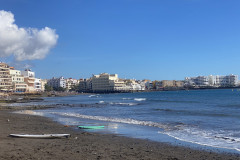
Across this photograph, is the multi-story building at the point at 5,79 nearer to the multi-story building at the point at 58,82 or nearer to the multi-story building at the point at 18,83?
the multi-story building at the point at 18,83

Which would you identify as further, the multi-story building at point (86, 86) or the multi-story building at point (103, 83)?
the multi-story building at point (86, 86)

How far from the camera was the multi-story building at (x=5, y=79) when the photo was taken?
105300 millimetres

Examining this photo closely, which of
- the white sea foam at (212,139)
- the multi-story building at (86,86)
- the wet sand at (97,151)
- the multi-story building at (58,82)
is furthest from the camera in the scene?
the multi-story building at (58,82)

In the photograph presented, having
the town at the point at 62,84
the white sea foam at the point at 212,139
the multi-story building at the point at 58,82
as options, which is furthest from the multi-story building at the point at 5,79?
the white sea foam at the point at 212,139

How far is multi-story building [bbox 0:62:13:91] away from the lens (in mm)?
105300

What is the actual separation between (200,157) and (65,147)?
5050 millimetres

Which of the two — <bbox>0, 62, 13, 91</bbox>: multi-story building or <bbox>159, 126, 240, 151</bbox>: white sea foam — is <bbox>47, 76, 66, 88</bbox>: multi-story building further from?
<bbox>159, 126, 240, 151</bbox>: white sea foam

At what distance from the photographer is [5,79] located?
107 metres

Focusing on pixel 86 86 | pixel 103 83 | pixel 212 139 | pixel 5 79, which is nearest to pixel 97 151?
pixel 212 139

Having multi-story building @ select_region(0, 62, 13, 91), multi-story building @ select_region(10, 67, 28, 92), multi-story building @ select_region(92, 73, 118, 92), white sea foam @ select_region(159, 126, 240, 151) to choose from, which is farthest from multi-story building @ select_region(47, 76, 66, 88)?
white sea foam @ select_region(159, 126, 240, 151)

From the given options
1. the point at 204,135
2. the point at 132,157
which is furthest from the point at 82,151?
the point at 204,135

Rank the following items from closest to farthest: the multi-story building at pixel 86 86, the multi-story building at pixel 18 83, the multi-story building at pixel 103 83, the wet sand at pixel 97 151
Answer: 1. the wet sand at pixel 97 151
2. the multi-story building at pixel 18 83
3. the multi-story building at pixel 103 83
4. the multi-story building at pixel 86 86

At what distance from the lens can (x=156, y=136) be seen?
Answer: 1431 centimetres

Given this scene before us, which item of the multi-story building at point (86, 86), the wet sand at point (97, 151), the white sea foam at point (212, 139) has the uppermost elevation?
the multi-story building at point (86, 86)
